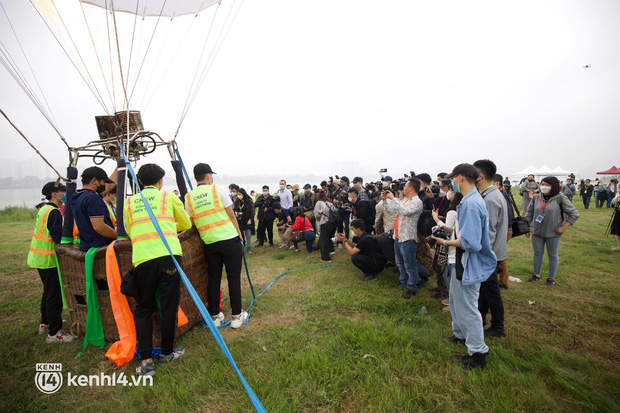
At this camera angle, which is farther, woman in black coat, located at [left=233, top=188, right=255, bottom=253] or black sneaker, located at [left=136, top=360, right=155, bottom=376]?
woman in black coat, located at [left=233, top=188, right=255, bottom=253]

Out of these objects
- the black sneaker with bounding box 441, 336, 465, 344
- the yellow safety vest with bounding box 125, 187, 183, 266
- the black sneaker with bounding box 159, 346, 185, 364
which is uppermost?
the yellow safety vest with bounding box 125, 187, 183, 266

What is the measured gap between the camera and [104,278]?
3.09 m

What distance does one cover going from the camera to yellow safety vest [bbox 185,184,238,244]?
11.3ft

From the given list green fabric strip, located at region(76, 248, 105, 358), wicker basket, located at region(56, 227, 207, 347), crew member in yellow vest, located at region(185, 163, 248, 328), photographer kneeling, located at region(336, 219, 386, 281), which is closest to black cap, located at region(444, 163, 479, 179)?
photographer kneeling, located at region(336, 219, 386, 281)

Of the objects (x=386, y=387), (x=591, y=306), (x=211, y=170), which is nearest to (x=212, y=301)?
(x=211, y=170)

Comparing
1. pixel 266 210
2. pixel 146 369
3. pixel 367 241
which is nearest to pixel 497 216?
pixel 367 241

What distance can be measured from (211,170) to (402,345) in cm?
334

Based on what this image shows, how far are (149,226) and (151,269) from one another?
17.3 inches

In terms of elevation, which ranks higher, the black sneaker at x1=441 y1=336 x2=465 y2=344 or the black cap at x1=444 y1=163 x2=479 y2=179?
the black cap at x1=444 y1=163 x2=479 y2=179

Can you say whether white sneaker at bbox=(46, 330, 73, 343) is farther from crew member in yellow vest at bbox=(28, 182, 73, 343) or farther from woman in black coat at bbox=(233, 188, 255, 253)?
woman in black coat at bbox=(233, 188, 255, 253)

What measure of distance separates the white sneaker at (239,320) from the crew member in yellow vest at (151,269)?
763 mm

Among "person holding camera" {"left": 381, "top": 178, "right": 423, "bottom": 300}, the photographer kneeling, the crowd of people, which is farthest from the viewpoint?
the photographer kneeling

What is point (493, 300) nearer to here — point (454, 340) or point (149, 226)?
point (454, 340)

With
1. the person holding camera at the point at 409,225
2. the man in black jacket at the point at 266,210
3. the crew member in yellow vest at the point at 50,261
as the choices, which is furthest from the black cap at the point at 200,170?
the man in black jacket at the point at 266,210
